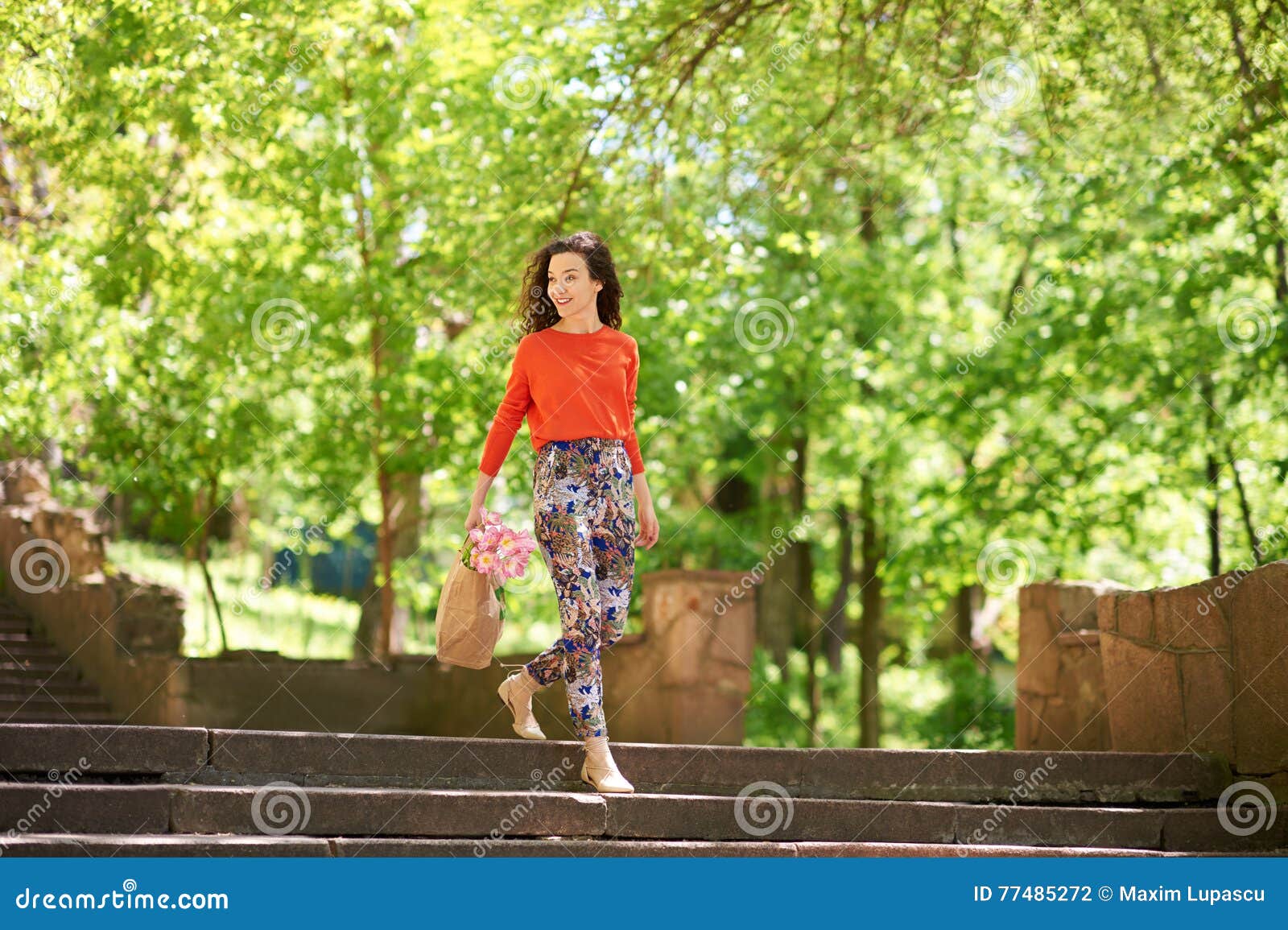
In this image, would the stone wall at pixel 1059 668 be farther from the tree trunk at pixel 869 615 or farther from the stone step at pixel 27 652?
the stone step at pixel 27 652

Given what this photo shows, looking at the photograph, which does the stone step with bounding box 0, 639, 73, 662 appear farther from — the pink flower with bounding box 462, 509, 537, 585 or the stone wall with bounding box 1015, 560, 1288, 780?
the stone wall with bounding box 1015, 560, 1288, 780

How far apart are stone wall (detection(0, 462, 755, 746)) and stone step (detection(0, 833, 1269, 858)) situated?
10.4 feet

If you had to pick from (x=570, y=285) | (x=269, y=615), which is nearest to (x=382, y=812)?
(x=570, y=285)

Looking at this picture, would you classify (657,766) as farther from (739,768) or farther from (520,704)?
(520,704)

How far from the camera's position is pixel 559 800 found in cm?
546

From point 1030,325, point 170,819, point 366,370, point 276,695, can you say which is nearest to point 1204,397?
point 1030,325

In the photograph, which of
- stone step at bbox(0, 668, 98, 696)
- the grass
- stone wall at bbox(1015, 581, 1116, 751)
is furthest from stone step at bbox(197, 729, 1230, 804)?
the grass

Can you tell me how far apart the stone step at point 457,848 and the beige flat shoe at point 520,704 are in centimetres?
76

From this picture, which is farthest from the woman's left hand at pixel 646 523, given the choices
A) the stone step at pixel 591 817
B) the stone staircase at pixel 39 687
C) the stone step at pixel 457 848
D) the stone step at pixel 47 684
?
the stone step at pixel 47 684

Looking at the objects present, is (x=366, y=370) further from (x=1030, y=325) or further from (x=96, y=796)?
(x=96, y=796)

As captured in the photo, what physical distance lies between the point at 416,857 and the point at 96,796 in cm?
122

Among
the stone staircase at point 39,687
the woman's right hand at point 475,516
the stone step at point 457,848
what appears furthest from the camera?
the stone staircase at point 39,687

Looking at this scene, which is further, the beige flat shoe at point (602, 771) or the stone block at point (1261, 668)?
the stone block at point (1261, 668)

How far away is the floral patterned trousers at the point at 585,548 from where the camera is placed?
18.9ft
